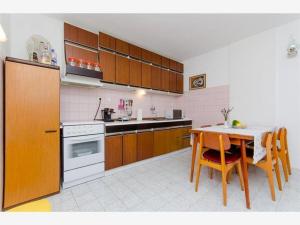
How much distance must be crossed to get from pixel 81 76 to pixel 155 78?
5.71 feet

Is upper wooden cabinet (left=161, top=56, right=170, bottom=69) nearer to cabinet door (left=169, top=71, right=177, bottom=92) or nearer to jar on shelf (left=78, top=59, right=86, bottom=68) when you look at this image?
cabinet door (left=169, top=71, right=177, bottom=92)

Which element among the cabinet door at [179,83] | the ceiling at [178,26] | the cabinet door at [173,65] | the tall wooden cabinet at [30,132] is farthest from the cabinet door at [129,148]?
the cabinet door at [173,65]

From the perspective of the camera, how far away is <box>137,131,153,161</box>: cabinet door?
283cm

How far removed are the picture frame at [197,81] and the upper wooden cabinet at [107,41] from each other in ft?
7.59

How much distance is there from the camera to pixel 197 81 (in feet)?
13.0

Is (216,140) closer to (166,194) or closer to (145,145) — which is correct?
(166,194)

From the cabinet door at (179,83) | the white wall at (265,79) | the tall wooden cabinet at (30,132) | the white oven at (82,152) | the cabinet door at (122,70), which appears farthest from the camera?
the cabinet door at (179,83)

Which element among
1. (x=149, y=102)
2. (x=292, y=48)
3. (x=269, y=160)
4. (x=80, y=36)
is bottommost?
(x=269, y=160)

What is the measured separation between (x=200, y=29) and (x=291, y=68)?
68.2 inches

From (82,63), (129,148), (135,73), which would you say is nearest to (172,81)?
(135,73)

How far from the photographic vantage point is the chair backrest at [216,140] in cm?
165

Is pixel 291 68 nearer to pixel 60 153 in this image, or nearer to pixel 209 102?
pixel 209 102

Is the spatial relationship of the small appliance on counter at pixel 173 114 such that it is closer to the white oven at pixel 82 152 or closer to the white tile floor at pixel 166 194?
the white tile floor at pixel 166 194

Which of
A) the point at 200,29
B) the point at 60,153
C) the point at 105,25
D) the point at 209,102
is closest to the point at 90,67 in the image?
the point at 105,25
